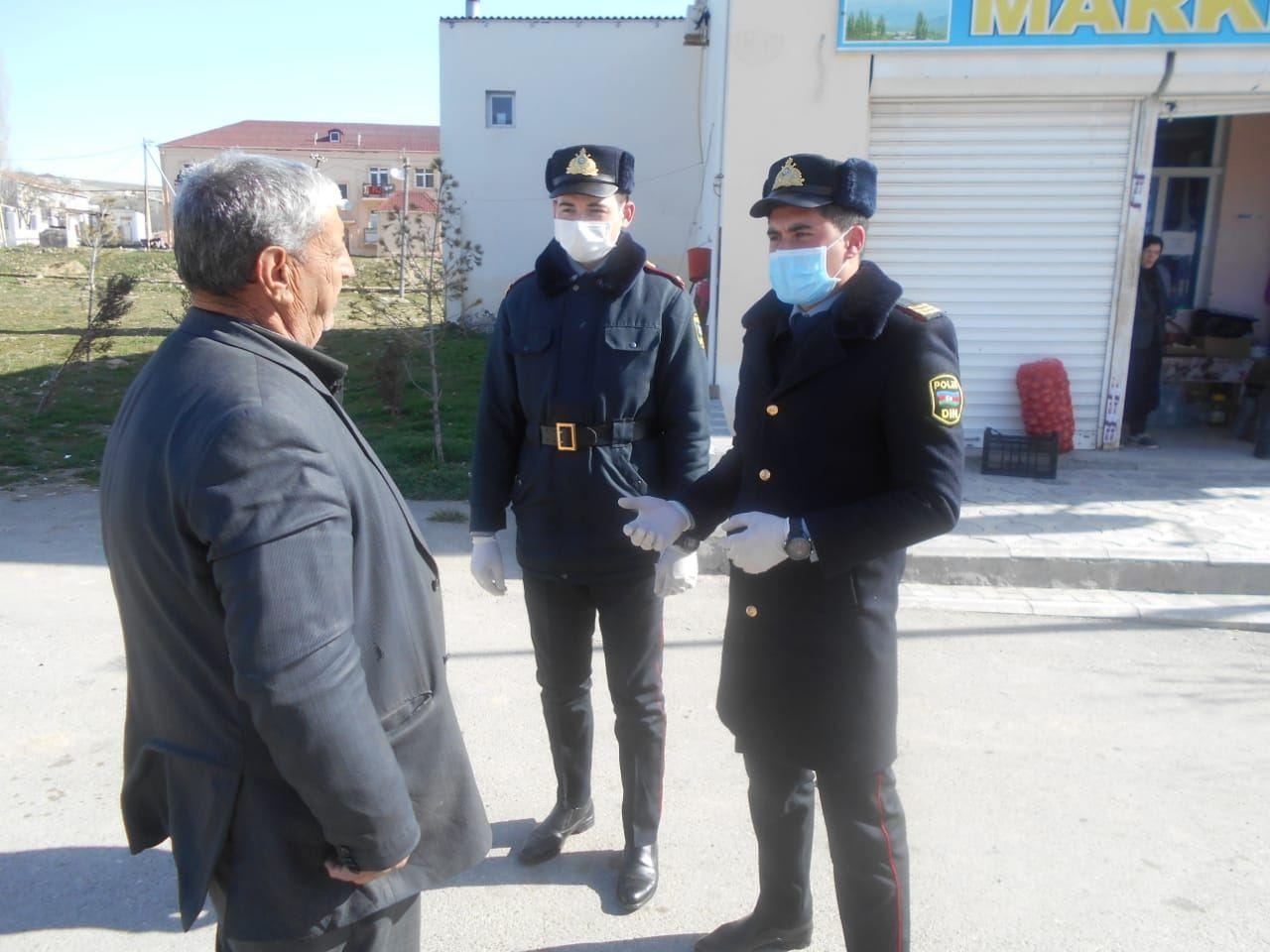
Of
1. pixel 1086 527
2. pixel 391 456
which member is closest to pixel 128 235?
pixel 391 456

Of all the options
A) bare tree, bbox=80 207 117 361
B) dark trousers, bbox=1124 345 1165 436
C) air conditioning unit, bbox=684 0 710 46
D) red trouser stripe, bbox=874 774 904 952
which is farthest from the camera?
air conditioning unit, bbox=684 0 710 46

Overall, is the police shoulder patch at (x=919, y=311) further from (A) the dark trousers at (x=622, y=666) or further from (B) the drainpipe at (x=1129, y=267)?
(B) the drainpipe at (x=1129, y=267)

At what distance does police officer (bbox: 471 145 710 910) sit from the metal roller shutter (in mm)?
5543

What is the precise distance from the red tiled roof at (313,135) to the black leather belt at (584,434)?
5393cm

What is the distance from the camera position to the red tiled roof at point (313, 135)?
178ft

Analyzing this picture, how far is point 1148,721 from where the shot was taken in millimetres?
4008

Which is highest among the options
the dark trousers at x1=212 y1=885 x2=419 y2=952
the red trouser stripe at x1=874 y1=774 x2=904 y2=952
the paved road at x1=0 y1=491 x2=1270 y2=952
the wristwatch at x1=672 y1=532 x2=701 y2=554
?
the wristwatch at x1=672 y1=532 x2=701 y2=554

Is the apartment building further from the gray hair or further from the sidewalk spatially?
the gray hair

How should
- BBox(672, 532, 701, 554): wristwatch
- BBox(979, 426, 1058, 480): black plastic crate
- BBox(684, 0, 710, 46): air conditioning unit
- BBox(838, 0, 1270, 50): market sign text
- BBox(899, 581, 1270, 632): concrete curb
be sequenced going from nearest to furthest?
1. BBox(672, 532, 701, 554): wristwatch
2. BBox(899, 581, 1270, 632): concrete curb
3. BBox(838, 0, 1270, 50): market sign text
4. BBox(979, 426, 1058, 480): black plastic crate
5. BBox(684, 0, 710, 46): air conditioning unit

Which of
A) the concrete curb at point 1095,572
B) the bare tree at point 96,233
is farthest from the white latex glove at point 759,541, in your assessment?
the bare tree at point 96,233

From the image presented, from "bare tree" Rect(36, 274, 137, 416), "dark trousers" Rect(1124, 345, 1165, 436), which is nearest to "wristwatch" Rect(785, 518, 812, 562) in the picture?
"dark trousers" Rect(1124, 345, 1165, 436)

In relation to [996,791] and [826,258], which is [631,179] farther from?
[996,791]

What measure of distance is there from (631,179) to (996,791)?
2482 millimetres

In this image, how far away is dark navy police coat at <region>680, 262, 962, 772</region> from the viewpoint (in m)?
2.12
